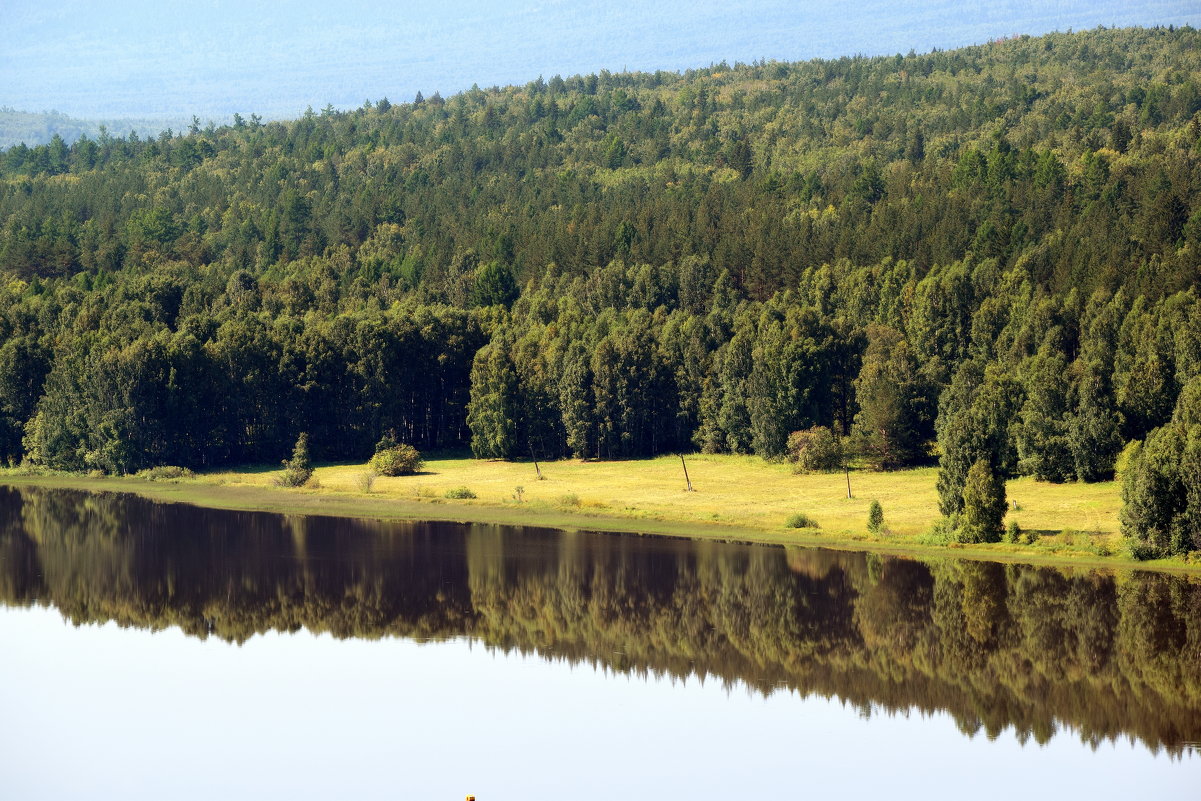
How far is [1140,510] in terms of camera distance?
70.6 m

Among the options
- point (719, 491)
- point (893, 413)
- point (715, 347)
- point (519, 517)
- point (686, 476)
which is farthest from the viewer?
point (715, 347)

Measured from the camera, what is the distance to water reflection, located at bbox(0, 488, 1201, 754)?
51.2 metres

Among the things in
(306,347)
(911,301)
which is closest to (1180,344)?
(911,301)

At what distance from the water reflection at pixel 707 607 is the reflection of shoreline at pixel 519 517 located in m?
2.00

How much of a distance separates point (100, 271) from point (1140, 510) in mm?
144861

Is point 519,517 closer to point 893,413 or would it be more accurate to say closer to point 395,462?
point 395,462

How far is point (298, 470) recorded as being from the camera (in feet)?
362

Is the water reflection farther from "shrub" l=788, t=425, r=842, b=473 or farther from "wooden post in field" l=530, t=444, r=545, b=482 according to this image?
"shrub" l=788, t=425, r=842, b=473

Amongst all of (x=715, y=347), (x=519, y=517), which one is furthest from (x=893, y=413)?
(x=519, y=517)

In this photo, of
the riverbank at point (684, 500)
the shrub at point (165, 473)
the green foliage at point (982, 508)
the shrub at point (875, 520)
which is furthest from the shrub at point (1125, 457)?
the shrub at point (165, 473)

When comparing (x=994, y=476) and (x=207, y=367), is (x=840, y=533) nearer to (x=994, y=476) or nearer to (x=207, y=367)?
(x=994, y=476)

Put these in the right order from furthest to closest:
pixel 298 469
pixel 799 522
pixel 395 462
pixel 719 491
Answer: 1. pixel 395 462
2. pixel 298 469
3. pixel 719 491
4. pixel 799 522

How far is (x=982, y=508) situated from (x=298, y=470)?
55.2 metres

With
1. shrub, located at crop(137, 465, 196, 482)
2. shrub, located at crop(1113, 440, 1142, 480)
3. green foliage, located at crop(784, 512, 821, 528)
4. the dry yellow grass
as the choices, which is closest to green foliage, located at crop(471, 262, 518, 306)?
the dry yellow grass
